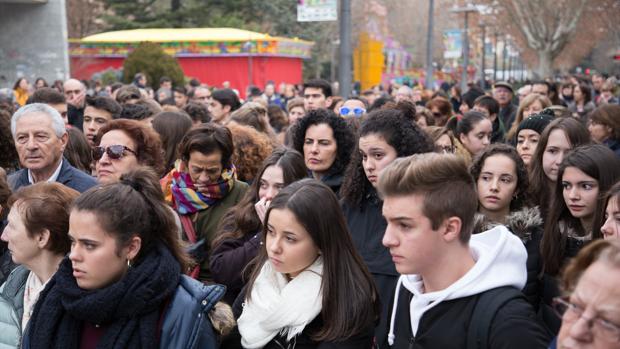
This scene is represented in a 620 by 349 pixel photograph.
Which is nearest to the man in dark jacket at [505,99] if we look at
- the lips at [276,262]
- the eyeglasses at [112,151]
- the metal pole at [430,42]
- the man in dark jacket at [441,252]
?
the eyeglasses at [112,151]

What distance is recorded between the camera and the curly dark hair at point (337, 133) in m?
5.93

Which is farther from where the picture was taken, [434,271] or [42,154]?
[42,154]

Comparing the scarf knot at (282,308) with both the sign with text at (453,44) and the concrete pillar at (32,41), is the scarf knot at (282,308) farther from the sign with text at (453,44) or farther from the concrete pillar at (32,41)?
the sign with text at (453,44)

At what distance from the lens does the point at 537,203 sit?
17.9ft

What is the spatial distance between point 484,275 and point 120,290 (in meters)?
1.59

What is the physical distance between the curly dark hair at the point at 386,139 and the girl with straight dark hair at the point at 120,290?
1.55 metres

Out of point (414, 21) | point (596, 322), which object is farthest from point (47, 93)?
point (414, 21)

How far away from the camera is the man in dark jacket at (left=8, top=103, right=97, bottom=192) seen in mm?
5645

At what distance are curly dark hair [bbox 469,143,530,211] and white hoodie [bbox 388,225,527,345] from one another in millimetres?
2149

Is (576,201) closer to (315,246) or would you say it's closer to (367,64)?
(315,246)

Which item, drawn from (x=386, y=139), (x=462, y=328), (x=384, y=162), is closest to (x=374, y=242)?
(x=384, y=162)

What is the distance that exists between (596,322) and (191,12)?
146 feet

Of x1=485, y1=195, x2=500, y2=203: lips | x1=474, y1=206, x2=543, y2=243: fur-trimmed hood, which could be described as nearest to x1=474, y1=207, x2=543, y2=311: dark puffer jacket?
x1=474, y1=206, x2=543, y2=243: fur-trimmed hood

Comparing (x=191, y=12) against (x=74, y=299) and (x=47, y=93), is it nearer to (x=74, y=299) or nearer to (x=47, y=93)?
(x=47, y=93)
